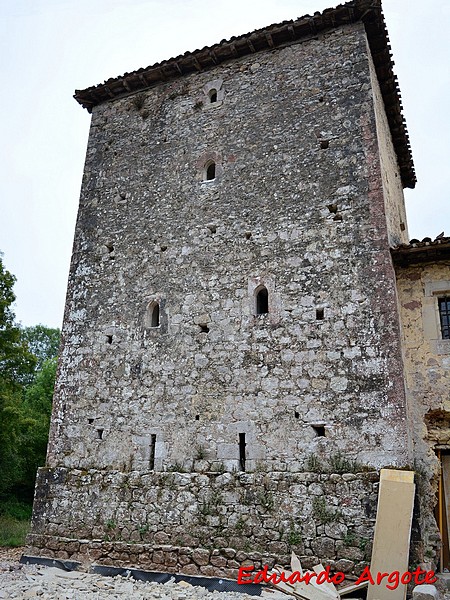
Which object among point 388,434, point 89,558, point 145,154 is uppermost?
point 145,154

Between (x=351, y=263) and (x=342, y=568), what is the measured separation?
4.98 m

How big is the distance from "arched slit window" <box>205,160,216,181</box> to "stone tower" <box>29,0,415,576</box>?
109 millimetres

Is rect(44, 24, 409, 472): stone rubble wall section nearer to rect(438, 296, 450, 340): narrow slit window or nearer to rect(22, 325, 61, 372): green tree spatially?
rect(438, 296, 450, 340): narrow slit window

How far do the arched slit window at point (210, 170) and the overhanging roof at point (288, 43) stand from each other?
2.58 m

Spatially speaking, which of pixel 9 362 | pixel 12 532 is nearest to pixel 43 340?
pixel 9 362

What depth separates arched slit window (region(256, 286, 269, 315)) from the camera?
33.7 feet

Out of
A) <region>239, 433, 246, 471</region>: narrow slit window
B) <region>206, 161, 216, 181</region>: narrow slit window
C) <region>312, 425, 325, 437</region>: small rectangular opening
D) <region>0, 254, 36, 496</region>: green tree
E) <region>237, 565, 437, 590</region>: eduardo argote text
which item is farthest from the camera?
<region>0, 254, 36, 496</region>: green tree

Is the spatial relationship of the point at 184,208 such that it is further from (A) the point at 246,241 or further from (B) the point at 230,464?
(B) the point at 230,464

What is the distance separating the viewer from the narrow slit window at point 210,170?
464 inches

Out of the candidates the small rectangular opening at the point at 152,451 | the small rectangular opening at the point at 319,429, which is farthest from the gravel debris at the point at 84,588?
the small rectangular opening at the point at 319,429

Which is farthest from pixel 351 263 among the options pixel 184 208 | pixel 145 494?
pixel 145 494

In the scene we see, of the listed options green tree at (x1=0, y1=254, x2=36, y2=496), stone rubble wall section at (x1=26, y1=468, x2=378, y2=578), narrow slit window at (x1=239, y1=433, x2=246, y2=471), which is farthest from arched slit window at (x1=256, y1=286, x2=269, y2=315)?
green tree at (x1=0, y1=254, x2=36, y2=496)

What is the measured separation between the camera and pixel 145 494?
9.80 meters

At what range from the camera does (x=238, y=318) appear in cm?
1027
